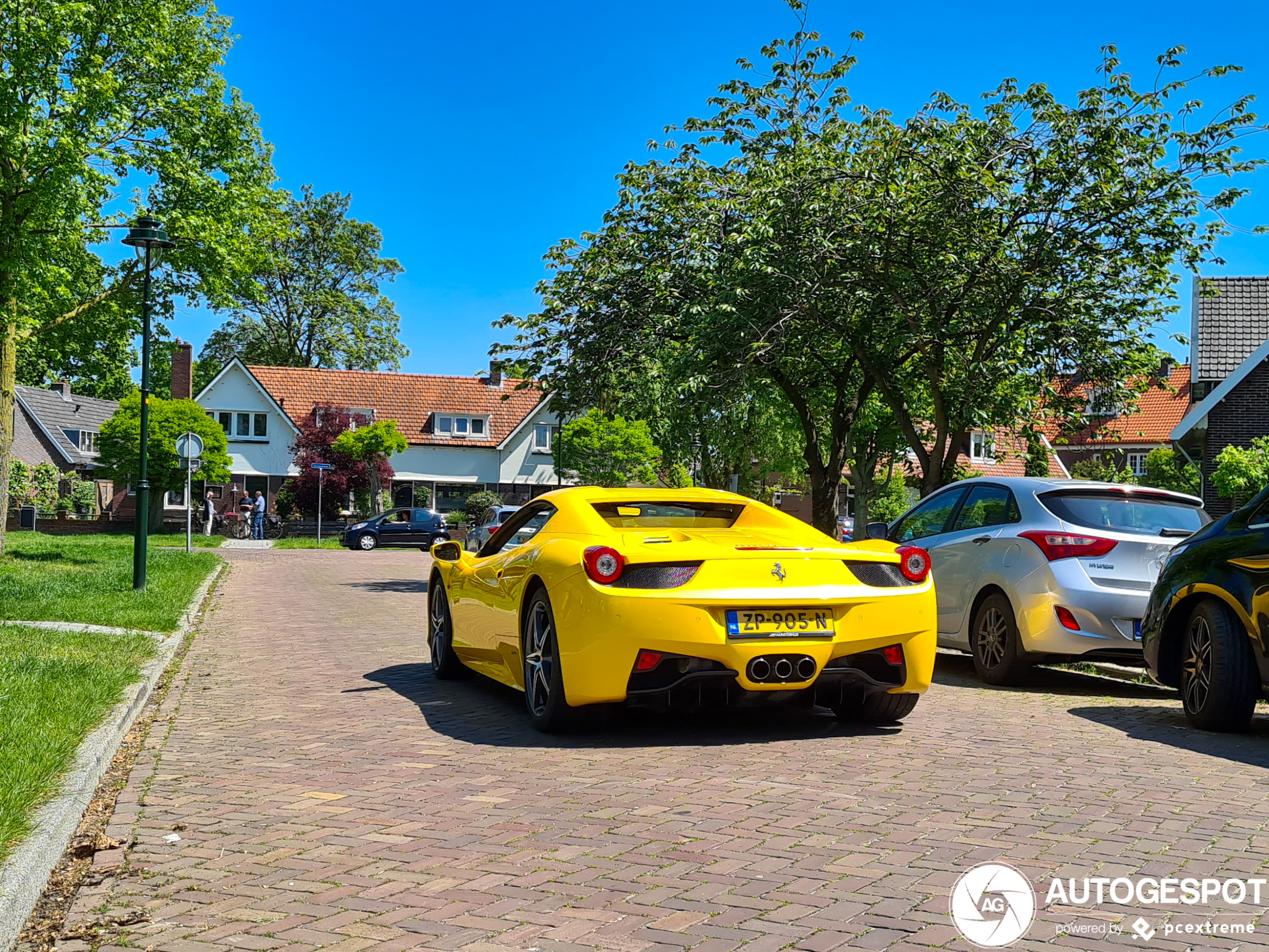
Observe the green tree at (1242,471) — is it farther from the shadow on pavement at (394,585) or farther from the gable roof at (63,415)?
the gable roof at (63,415)

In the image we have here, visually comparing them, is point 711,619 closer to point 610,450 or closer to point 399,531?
point 399,531

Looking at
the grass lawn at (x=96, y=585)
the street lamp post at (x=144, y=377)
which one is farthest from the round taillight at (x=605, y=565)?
the street lamp post at (x=144, y=377)

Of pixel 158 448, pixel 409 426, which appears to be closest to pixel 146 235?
pixel 158 448

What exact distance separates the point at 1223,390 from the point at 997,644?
2018cm

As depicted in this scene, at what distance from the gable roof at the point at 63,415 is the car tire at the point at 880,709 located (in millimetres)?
63213

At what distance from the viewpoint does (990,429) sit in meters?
18.2

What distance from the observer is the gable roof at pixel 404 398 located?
208 ft

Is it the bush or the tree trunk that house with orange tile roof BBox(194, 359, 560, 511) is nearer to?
the bush

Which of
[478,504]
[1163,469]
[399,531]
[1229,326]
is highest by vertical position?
[1229,326]

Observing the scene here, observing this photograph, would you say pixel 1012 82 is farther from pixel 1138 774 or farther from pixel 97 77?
pixel 97 77

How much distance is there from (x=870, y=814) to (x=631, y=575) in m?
1.89

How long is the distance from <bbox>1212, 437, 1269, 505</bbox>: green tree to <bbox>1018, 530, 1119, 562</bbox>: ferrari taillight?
17.9 metres

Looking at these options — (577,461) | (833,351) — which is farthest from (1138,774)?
(577,461)

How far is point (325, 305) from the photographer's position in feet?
230
